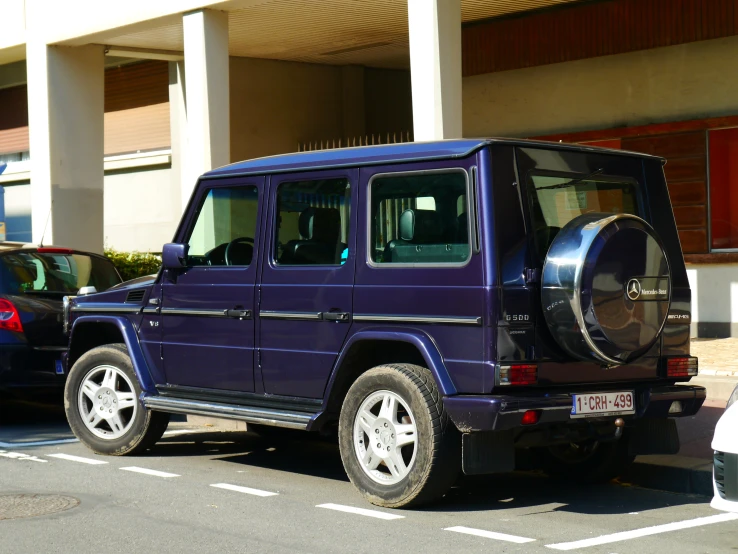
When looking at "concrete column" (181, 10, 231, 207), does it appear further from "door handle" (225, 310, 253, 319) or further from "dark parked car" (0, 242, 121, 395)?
"door handle" (225, 310, 253, 319)

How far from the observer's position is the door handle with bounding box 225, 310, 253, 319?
7985 millimetres

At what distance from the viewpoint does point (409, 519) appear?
677 centimetres

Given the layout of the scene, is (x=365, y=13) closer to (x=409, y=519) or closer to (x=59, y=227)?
(x=59, y=227)

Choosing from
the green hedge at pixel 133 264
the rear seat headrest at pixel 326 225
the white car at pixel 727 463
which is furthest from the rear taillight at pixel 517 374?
the green hedge at pixel 133 264

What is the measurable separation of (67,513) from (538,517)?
8.78ft

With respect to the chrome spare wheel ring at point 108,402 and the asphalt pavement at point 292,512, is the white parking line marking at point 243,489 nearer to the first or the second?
the asphalt pavement at point 292,512

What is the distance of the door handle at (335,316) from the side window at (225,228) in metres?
0.90

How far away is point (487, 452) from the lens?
6758 mm

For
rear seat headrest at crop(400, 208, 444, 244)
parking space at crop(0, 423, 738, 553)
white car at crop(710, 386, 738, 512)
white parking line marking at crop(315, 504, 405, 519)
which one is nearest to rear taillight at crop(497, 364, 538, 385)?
parking space at crop(0, 423, 738, 553)

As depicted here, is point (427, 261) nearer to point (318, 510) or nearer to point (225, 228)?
point (318, 510)

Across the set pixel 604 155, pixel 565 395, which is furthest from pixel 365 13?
pixel 565 395

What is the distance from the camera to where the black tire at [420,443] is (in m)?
6.78

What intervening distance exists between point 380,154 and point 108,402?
124 inches

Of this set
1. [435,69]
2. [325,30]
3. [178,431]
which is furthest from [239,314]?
[325,30]
